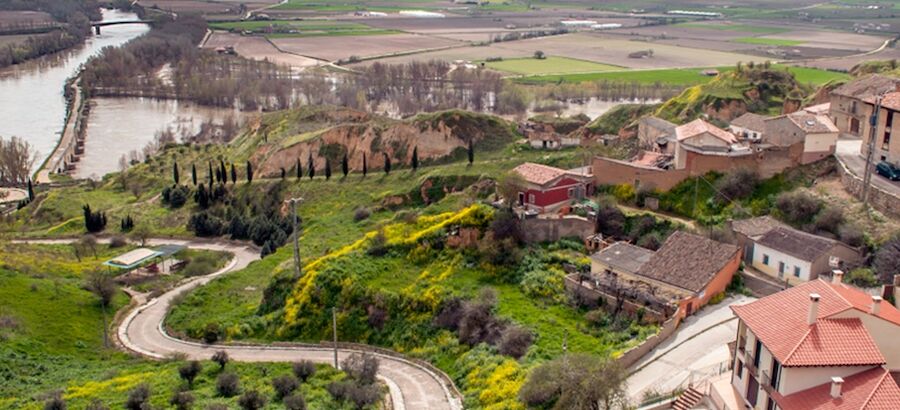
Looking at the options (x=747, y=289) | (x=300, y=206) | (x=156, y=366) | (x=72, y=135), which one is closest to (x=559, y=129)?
(x=300, y=206)

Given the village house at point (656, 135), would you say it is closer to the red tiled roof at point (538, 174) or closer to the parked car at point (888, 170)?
the red tiled roof at point (538, 174)

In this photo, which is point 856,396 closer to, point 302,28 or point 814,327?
point 814,327

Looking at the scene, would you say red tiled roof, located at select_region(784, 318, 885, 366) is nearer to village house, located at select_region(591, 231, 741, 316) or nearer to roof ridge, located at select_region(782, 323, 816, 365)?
roof ridge, located at select_region(782, 323, 816, 365)

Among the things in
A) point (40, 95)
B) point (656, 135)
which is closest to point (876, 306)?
point (656, 135)

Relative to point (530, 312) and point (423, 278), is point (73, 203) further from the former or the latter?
point (530, 312)

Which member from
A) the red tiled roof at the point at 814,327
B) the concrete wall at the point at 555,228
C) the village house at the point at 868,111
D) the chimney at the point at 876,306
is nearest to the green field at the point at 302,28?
the village house at the point at 868,111

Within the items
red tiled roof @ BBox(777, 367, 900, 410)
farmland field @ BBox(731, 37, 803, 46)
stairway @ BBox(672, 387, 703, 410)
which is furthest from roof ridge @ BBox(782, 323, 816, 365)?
farmland field @ BBox(731, 37, 803, 46)
